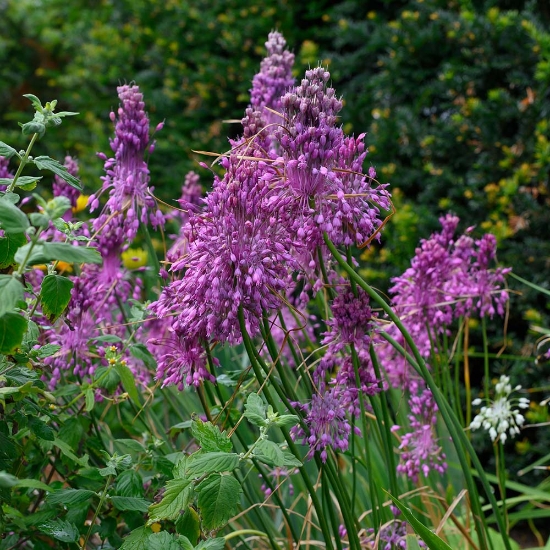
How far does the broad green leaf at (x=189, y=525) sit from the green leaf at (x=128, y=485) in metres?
0.16

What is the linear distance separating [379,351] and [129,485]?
983 mm

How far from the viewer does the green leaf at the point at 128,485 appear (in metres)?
1.56

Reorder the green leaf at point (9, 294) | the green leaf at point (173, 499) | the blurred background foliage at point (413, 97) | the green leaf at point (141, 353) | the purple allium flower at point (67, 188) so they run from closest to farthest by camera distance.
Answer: the green leaf at point (9, 294) → the green leaf at point (173, 499) → the green leaf at point (141, 353) → the purple allium flower at point (67, 188) → the blurred background foliage at point (413, 97)

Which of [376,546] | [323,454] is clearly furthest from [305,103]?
[376,546]

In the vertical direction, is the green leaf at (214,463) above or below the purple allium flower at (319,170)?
below

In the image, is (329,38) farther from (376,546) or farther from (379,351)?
(376,546)

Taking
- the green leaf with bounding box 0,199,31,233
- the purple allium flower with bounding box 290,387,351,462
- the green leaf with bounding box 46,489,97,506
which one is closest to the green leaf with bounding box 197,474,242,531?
the purple allium flower with bounding box 290,387,351,462

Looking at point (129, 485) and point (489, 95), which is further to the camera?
point (489, 95)

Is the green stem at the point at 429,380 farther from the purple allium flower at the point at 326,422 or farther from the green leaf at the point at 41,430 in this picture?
the green leaf at the point at 41,430

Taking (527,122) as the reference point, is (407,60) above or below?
above

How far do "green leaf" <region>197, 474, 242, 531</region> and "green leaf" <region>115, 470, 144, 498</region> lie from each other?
30 cm

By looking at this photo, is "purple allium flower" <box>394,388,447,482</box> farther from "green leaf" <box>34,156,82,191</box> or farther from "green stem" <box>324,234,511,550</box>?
"green leaf" <box>34,156,82,191</box>

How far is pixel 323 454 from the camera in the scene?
149cm

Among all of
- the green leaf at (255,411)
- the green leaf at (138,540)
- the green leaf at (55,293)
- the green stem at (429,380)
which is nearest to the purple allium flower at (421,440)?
the green stem at (429,380)
